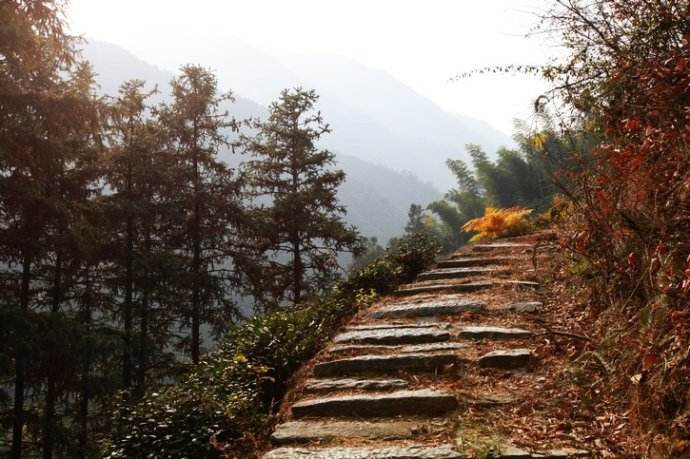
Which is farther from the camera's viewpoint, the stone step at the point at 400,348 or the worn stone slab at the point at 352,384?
the stone step at the point at 400,348

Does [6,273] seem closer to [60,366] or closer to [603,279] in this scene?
[60,366]

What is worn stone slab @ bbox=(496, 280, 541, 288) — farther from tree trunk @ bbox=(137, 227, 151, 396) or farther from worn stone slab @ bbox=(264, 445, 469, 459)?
tree trunk @ bbox=(137, 227, 151, 396)

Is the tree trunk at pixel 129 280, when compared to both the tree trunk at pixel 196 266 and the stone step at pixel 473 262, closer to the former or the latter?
the tree trunk at pixel 196 266

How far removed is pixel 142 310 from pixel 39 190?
5.55 m

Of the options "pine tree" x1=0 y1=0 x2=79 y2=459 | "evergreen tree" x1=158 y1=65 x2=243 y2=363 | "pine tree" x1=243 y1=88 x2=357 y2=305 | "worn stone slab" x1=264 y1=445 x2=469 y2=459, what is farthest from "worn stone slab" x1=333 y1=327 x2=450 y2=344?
"pine tree" x1=243 y1=88 x2=357 y2=305

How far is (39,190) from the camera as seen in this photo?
9.64 metres

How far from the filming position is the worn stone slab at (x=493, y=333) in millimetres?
4148

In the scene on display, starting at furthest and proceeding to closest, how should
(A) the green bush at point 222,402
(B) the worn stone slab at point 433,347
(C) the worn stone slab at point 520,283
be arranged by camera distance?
(C) the worn stone slab at point 520,283, (B) the worn stone slab at point 433,347, (A) the green bush at point 222,402

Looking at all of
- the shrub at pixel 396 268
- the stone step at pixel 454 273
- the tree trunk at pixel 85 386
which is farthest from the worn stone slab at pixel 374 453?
the tree trunk at pixel 85 386

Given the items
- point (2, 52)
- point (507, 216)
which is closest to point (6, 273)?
point (2, 52)

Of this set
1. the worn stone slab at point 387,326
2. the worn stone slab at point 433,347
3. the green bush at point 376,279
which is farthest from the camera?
the green bush at point 376,279

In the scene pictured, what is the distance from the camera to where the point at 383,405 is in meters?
3.37

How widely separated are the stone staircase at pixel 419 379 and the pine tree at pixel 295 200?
10971 mm

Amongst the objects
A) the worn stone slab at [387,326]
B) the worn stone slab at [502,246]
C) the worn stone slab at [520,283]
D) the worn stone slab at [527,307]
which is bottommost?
the worn stone slab at [387,326]
